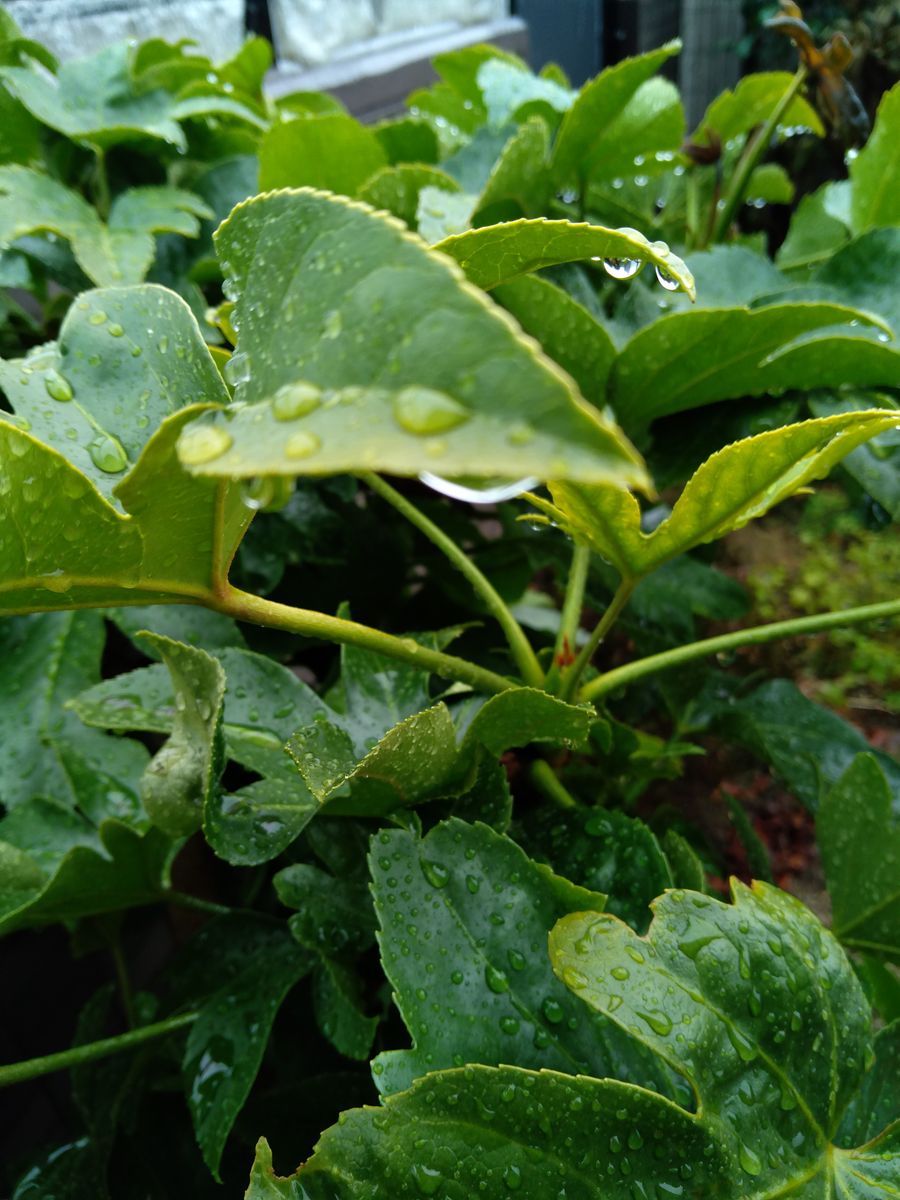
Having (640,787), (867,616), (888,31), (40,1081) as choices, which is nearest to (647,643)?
(640,787)

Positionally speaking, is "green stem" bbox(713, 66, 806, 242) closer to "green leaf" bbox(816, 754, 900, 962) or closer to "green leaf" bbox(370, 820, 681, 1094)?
"green leaf" bbox(816, 754, 900, 962)

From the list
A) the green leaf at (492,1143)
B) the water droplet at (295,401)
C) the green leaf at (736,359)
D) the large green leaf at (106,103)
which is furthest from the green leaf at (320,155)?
the green leaf at (492,1143)

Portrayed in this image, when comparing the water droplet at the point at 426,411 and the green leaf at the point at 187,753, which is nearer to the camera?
the water droplet at the point at 426,411

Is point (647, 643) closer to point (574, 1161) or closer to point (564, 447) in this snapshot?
point (574, 1161)

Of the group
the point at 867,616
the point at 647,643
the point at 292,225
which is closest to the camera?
the point at 292,225

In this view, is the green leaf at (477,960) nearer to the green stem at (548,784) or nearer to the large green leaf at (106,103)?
the green stem at (548,784)

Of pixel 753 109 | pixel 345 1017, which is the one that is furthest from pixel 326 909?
pixel 753 109

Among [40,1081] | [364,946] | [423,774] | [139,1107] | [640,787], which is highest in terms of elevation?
[423,774]
